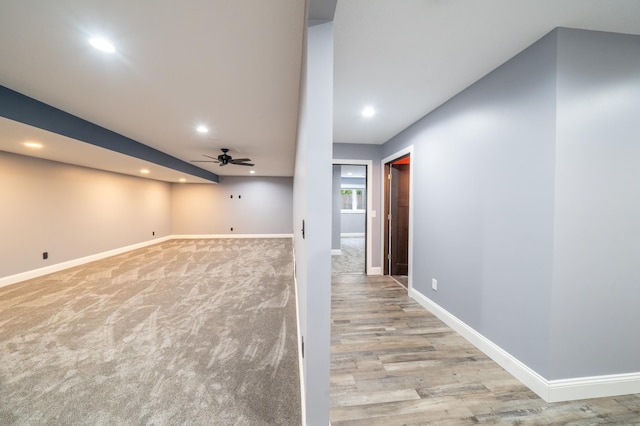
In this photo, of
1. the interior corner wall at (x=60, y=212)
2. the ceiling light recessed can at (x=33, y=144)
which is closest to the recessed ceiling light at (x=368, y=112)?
the ceiling light recessed can at (x=33, y=144)

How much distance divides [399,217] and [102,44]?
13.5 feet

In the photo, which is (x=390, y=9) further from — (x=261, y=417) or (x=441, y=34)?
(x=261, y=417)

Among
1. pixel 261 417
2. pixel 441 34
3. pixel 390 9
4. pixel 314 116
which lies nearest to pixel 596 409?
pixel 261 417

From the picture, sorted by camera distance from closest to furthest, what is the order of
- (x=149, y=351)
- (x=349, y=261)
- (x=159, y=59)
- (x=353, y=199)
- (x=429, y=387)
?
1. (x=429, y=387)
2. (x=159, y=59)
3. (x=149, y=351)
4. (x=349, y=261)
5. (x=353, y=199)

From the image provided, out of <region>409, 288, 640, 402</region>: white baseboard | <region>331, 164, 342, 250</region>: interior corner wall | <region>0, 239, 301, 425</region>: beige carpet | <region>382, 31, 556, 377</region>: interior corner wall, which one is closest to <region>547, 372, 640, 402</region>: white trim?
<region>409, 288, 640, 402</region>: white baseboard

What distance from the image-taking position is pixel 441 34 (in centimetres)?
143

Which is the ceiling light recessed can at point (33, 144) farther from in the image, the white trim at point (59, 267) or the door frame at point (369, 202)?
the door frame at point (369, 202)

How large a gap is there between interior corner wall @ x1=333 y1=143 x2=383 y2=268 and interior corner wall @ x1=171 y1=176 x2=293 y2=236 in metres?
4.52

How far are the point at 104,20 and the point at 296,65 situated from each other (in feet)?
3.95

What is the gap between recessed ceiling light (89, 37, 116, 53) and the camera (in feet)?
4.79

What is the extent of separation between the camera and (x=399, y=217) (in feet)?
13.3

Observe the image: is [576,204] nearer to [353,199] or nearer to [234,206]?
[353,199]

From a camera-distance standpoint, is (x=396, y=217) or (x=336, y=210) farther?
(x=336, y=210)

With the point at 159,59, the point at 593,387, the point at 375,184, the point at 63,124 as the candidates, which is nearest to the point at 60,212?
the point at 63,124
